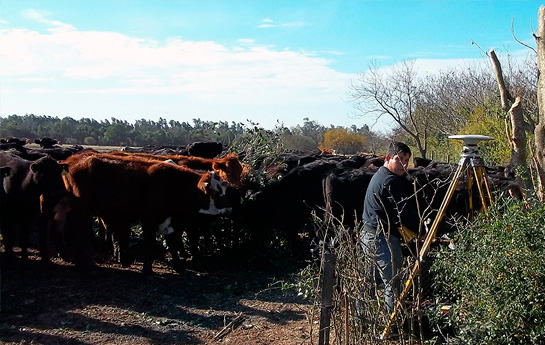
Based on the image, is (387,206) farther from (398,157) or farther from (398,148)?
(398,148)

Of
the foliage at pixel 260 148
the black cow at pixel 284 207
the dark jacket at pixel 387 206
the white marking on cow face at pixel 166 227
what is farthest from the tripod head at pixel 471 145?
the foliage at pixel 260 148

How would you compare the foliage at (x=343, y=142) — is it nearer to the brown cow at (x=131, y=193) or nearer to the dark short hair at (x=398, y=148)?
the brown cow at (x=131, y=193)

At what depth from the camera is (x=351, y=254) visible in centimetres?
462

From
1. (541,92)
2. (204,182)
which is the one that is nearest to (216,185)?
(204,182)

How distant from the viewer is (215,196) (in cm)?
990

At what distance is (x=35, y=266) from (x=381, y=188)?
246 inches

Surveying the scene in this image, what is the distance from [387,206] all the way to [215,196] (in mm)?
4403

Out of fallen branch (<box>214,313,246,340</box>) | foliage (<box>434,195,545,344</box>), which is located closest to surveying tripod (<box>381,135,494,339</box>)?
foliage (<box>434,195,545,344</box>)

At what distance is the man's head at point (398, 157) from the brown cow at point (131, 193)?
418 centimetres

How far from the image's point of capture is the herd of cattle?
9234mm

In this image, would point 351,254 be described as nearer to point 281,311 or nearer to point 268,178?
point 281,311

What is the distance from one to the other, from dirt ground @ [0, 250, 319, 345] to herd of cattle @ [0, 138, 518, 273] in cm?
41

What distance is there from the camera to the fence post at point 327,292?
14.8 ft

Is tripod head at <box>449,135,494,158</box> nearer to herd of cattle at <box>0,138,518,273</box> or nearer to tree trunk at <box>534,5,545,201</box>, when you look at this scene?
tree trunk at <box>534,5,545,201</box>
